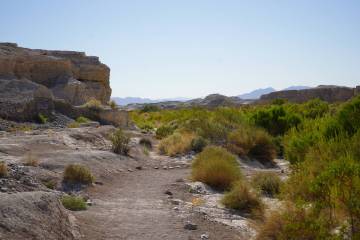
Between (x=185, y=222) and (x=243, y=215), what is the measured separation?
1538 millimetres

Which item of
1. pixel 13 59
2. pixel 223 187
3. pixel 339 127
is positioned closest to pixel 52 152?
pixel 223 187

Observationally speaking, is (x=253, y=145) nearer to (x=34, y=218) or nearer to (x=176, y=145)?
(x=176, y=145)

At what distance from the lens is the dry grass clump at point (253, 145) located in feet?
69.6

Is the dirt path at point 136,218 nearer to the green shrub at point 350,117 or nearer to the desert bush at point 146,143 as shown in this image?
the green shrub at point 350,117

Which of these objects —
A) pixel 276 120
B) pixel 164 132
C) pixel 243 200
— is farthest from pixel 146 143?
pixel 243 200

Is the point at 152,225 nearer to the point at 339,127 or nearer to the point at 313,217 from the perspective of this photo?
the point at 313,217

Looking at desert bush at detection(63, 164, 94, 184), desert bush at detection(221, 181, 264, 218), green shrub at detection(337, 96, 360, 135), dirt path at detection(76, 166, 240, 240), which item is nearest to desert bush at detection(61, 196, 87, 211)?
dirt path at detection(76, 166, 240, 240)

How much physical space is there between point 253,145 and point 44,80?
19.1 metres

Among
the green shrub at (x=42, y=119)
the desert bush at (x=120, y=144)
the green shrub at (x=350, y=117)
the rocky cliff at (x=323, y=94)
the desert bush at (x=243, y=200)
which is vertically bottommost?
the desert bush at (x=243, y=200)

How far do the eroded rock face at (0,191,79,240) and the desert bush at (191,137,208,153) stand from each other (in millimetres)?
14004

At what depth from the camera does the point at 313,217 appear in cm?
690

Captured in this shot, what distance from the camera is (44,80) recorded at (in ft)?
115

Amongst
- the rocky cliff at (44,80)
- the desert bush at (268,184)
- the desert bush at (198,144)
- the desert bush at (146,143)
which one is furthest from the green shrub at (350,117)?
the rocky cliff at (44,80)

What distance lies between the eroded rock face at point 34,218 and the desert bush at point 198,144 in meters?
14.0
